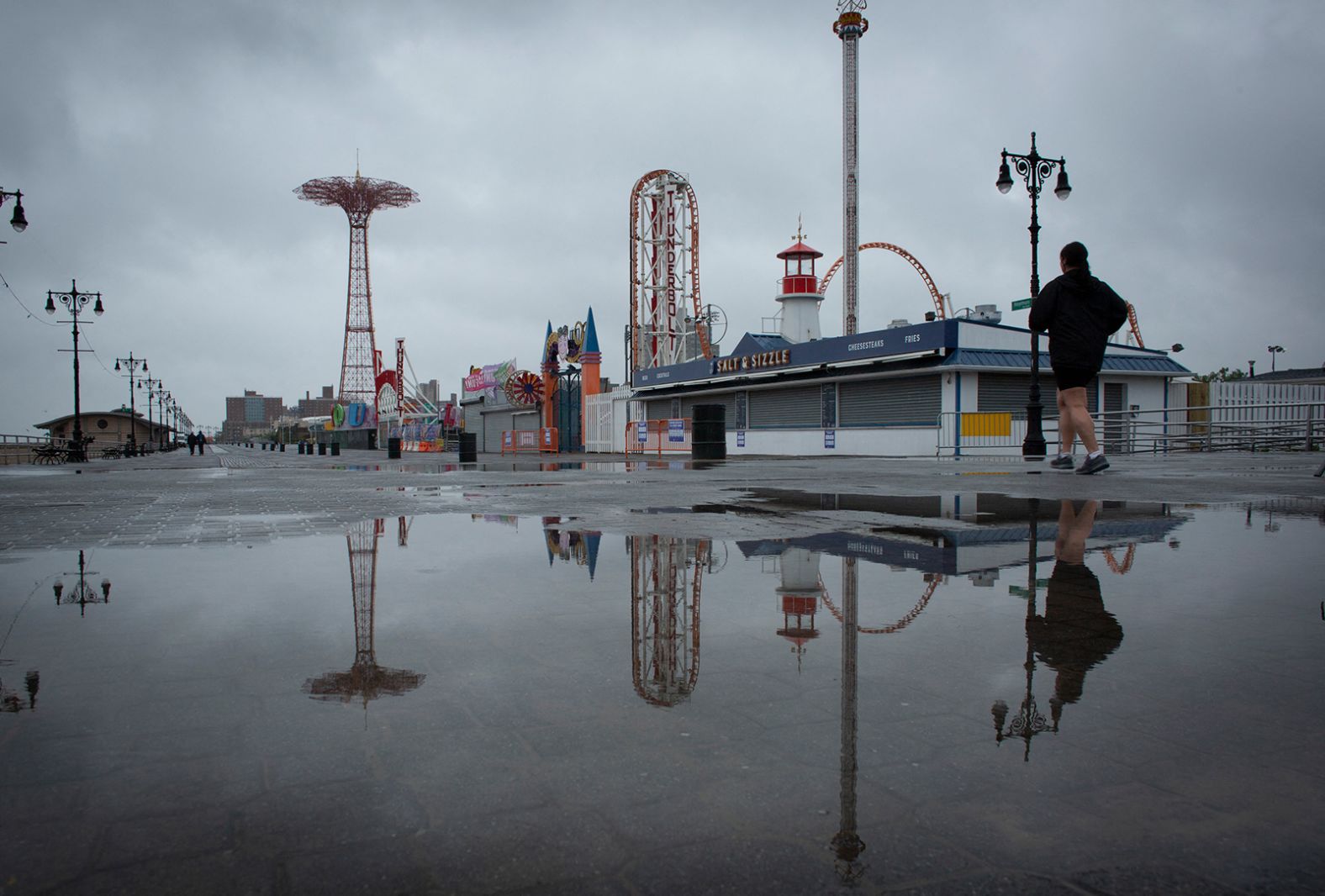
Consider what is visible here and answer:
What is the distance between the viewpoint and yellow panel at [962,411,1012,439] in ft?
93.9

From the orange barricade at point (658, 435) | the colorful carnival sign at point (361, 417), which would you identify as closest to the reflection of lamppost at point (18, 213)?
the orange barricade at point (658, 435)

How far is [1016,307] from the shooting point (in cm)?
3766

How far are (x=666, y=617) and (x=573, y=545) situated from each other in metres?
2.23

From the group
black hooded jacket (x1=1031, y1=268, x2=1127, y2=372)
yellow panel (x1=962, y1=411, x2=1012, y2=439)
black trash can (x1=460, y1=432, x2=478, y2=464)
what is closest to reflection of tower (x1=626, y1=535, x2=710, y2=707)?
black hooded jacket (x1=1031, y1=268, x2=1127, y2=372)

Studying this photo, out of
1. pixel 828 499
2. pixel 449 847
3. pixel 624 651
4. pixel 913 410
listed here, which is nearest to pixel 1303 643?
pixel 624 651

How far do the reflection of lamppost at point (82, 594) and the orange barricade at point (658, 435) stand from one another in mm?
33984

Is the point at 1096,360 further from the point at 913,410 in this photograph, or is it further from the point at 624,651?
the point at 913,410

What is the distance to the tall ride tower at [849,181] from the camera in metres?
39.5

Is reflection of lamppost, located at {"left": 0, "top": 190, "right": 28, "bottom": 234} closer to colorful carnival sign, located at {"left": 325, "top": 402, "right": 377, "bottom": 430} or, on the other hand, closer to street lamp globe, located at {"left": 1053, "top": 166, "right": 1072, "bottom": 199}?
street lamp globe, located at {"left": 1053, "top": 166, "right": 1072, "bottom": 199}

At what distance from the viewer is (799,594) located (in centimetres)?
382

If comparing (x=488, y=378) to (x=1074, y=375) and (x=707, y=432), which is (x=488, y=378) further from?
(x=1074, y=375)

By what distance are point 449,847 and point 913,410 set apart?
3155 cm

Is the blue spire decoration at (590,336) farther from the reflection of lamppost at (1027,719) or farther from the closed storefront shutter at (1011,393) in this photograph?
the reflection of lamppost at (1027,719)

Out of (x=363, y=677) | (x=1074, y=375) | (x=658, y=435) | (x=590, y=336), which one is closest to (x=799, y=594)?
(x=363, y=677)
